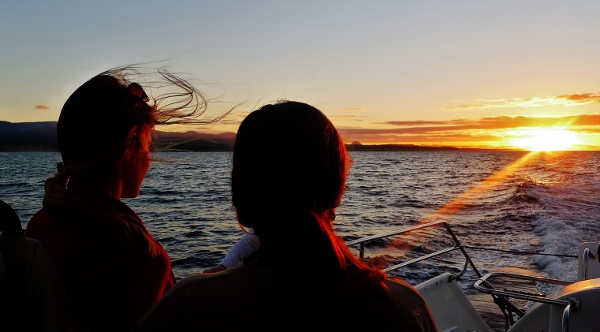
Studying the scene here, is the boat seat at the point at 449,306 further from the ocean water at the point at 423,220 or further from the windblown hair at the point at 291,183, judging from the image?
the windblown hair at the point at 291,183

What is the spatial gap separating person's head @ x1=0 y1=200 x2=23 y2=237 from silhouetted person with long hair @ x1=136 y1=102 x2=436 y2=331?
0.40 metres

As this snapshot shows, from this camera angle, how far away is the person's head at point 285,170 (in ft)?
3.40

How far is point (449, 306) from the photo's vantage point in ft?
14.1

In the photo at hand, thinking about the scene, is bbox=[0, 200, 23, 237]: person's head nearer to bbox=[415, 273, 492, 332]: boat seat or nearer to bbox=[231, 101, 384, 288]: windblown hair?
bbox=[231, 101, 384, 288]: windblown hair

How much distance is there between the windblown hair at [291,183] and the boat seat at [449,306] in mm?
3236

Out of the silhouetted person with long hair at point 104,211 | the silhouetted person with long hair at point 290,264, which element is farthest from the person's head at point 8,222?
the silhouetted person with long hair at point 290,264

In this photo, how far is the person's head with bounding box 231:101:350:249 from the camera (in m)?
1.04

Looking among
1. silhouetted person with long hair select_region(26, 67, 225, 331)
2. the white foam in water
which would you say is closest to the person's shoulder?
silhouetted person with long hair select_region(26, 67, 225, 331)

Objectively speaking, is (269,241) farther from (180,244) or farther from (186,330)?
(180,244)

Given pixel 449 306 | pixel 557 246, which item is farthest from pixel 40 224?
pixel 557 246

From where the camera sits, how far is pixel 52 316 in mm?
1203

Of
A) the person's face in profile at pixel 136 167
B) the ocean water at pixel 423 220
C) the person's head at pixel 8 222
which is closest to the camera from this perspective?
the person's head at pixel 8 222

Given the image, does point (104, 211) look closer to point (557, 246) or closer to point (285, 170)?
point (285, 170)

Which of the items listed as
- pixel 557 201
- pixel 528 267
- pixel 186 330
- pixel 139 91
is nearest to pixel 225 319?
pixel 186 330
